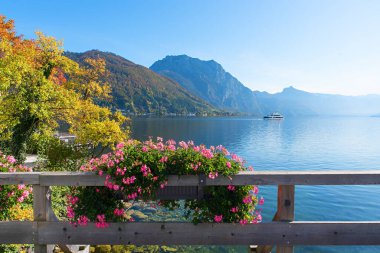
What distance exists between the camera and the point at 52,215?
453 centimetres

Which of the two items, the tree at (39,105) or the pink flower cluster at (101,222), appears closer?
the pink flower cluster at (101,222)

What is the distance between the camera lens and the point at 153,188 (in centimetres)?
430

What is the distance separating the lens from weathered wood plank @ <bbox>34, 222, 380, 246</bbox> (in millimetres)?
4410

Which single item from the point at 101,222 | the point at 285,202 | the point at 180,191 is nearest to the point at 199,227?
the point at 180,191

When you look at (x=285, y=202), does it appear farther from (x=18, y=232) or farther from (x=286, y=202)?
(x=18, y=232)

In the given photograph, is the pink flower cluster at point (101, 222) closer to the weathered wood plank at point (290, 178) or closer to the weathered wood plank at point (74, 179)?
the weathered wood plank at point (74, 179)

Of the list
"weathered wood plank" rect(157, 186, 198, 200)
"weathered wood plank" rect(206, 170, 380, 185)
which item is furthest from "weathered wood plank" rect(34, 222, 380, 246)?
"weathered wood plank" rect(206, 170, 380, 185)

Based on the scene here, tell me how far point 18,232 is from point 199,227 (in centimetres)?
303

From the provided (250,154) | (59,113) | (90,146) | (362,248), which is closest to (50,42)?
(59,113)

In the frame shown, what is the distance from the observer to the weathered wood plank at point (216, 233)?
4410mm

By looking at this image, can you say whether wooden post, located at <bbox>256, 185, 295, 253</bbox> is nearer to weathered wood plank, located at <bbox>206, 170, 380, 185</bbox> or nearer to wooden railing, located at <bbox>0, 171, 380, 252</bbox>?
wooden railing, located at <bbox>0, 171, 380, 252</bbox>

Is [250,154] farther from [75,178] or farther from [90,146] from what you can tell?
[75,178]

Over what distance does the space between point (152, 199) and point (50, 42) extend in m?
22.2

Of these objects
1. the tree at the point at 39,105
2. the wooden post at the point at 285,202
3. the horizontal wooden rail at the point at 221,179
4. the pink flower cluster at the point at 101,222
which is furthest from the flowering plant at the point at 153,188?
the tree at the point at 39,105
